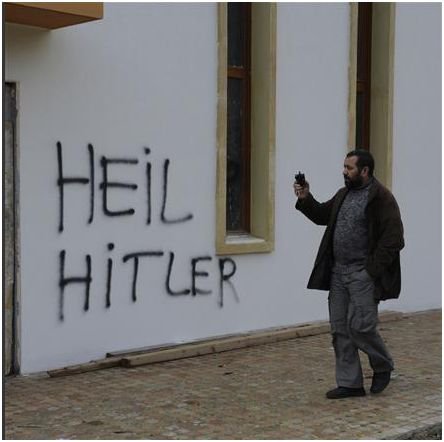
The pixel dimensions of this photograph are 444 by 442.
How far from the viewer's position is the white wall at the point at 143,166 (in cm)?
739

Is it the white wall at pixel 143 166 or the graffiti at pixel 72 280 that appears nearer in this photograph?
the white wall at pixel 143 166

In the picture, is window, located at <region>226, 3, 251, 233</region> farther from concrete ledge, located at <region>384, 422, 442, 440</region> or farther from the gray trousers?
concrete ledge, located at <region>384, 422, 442, 440</region>

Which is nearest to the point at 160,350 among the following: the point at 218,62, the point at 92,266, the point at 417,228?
the point at 92,266

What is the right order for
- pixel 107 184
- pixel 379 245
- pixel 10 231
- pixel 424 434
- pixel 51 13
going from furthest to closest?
pixel 107 184 < pixel 10 231 < pixel 51 13 < pixel 379 245 < pixel 424 434

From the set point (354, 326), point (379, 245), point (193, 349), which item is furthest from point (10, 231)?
point (379, 245)

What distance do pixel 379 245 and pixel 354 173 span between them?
24.0 inches

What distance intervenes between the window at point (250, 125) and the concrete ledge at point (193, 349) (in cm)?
96

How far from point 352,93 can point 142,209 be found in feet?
11.7

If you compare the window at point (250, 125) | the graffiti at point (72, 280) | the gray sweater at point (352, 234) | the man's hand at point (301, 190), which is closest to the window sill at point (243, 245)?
the window at point (250, 125)

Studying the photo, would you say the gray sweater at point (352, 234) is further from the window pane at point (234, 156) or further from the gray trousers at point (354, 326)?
the window pane at point (234, 156)

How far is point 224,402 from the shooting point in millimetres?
6559

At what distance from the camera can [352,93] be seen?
408 inches

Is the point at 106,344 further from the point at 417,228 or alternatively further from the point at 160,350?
the point at 417,228

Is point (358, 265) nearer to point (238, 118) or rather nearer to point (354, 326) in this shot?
point (354, 326)
